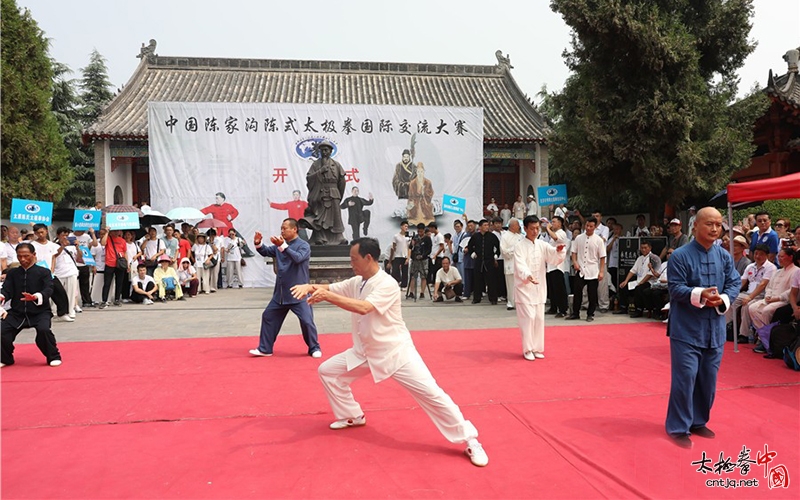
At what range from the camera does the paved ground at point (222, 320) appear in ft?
27.1

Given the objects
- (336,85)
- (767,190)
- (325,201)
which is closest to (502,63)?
(336,85)

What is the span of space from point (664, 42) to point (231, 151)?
1170 centimetres

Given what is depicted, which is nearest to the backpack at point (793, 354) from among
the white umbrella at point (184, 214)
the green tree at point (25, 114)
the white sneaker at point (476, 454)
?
the white sneaker at point (476, 454)

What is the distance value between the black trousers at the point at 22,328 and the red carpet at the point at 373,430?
0.62 feet

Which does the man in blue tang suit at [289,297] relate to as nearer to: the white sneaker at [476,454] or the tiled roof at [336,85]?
the white sneaker at [476,454]

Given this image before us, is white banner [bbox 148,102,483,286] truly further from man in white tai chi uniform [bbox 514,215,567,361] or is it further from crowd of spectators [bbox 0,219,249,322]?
man in white tai chi uniform [bbox 514,215,567,361]

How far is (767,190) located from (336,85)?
17651 mm

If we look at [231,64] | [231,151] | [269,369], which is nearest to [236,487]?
[269,369]

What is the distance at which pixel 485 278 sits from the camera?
11852 mm

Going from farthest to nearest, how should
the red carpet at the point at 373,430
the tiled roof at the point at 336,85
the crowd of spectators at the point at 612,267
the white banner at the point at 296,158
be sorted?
the tiled roof at the point at 336,85 < the white banner at the point at 296,158 < the crowd of spectators at the point at 612,267 < the red carpet at the point at 373,430

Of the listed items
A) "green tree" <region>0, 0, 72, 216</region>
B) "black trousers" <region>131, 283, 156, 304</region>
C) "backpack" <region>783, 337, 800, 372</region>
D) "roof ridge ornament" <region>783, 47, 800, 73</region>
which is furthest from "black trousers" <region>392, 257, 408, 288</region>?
"roof ridge ornament" <region>783, 47, 800, 73</region>

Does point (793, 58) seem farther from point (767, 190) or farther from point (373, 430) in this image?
point (373, 430)

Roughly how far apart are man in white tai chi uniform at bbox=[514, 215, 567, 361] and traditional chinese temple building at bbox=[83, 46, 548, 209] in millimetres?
12829

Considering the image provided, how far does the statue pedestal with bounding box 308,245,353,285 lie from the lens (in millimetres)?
13523
